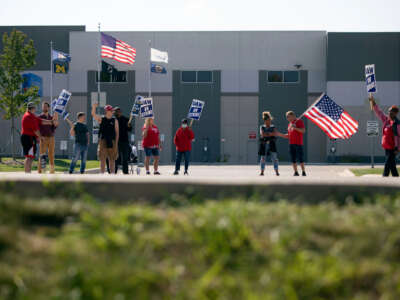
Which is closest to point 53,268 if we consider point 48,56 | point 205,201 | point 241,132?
point 205,201

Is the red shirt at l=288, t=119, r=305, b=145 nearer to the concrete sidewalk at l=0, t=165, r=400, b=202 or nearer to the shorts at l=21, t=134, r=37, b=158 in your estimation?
the shorts at l=21, t=134, r=37, b=158

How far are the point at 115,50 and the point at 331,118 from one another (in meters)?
15.3

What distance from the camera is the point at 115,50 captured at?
26656 mm

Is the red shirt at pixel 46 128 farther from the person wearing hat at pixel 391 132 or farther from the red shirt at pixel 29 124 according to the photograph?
the person wearing hat at pixel 391 132

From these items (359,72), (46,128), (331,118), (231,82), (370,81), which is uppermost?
(359,72)

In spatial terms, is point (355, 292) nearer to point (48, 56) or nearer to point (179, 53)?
point (179, 53)

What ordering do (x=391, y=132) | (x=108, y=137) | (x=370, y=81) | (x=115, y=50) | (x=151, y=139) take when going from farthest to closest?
1. (x=115, y=50)
2. (x=370, y=81)
3. (x=151, y=139)
4. (x=108, y=137)
5. (x=391, y=132)

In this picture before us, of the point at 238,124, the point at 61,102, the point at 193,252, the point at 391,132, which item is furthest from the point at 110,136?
the point at 238,124

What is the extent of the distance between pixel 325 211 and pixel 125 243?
1696mm

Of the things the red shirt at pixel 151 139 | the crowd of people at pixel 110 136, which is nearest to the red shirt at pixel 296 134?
the crowd of people at pixel 110 136

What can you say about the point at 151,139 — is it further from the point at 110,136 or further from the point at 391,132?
the point at 391,132

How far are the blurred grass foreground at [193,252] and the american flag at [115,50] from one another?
73.8 ft

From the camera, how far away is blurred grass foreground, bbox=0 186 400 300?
127 inches

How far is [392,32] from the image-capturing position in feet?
133
